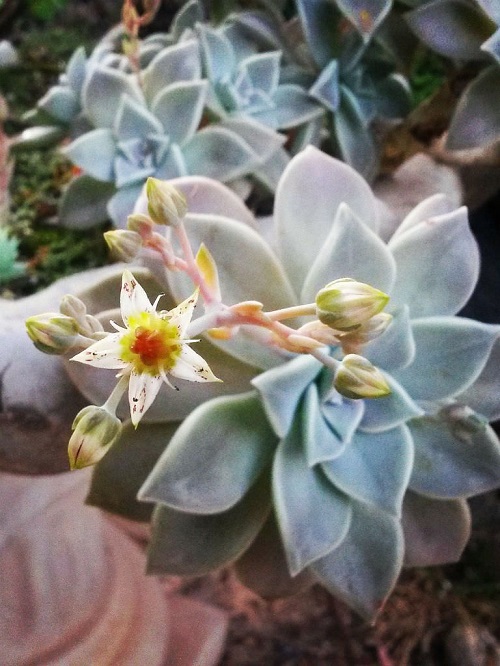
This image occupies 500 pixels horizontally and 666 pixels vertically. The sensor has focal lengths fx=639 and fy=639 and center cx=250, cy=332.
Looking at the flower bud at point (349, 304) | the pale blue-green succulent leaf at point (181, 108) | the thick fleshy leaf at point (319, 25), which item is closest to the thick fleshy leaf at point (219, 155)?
the pale blue-green succulent leaf at point (181, 108)

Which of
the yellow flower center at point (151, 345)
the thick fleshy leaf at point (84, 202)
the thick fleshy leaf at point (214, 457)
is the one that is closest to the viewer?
the yellow flower center at point (151, 345)

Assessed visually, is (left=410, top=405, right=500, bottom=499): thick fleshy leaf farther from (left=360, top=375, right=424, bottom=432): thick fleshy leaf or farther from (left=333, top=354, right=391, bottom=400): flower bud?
(left=333, top=354, right=391, bottom=400): flower bud

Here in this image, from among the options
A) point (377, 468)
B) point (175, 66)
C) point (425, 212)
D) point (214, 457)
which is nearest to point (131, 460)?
point (214, 457)

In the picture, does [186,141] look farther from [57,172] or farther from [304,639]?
[304,639]

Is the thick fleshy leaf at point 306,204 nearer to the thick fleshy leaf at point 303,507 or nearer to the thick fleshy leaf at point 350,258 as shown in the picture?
the thick fleshy leaf at point 350,258

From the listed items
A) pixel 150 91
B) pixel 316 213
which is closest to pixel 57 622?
pixel 316 213

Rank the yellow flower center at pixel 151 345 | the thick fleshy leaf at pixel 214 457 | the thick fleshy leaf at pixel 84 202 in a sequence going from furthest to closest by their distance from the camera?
1. the thick fleshy leaf at pixel 84 202
2. the thick fleshy leaf at pixel 214 457
3. the yellow flower center at pixel 151 345

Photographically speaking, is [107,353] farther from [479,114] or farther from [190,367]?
[479,114]

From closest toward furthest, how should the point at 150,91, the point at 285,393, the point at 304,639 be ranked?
1. the point at 285,393
2. the point at 150,91
3. the point at 304,639
